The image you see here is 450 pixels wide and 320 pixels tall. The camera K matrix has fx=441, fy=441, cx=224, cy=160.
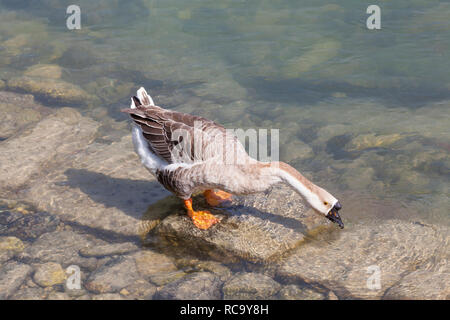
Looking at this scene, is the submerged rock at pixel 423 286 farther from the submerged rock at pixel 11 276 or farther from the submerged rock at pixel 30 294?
the submerged rock at pixel 11 276

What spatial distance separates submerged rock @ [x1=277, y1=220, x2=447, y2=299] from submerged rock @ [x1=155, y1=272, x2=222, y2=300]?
769 millimetres

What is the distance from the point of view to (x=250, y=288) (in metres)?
4.72

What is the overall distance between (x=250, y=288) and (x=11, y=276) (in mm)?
2675

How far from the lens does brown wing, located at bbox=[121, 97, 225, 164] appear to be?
537 cm

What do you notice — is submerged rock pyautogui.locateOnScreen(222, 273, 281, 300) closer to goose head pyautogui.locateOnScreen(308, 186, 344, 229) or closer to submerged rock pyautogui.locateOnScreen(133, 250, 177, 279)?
submerged rock pyautogui.locateOnScreen(133, 250, 177, 279)

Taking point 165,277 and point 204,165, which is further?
point 204,165

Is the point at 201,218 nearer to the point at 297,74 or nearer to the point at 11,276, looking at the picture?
the point at 11,276

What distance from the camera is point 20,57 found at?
1127 cm

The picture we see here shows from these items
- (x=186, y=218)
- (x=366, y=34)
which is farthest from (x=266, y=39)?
(x=186, y=218)

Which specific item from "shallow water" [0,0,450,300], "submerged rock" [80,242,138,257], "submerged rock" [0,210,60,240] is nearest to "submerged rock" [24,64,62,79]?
"shallow water" [0,0,450,300]

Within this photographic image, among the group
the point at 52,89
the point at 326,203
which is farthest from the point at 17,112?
the point at 326,203

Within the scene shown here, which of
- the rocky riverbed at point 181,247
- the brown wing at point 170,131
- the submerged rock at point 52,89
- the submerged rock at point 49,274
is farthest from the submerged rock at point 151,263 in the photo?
the submerged rock at point 52,89

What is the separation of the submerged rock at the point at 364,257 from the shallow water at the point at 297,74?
0.36 meters

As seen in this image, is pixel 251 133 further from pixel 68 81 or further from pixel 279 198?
pixel 68 81
